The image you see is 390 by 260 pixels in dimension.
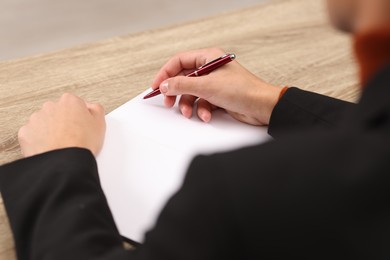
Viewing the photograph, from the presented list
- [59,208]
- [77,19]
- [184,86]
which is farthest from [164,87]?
[77,19]

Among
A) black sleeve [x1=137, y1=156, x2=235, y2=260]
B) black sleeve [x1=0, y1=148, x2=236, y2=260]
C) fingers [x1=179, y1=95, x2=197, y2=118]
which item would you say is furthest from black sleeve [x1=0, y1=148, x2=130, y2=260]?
fingers [x1=179, y1=95, x2=197, y2=118]

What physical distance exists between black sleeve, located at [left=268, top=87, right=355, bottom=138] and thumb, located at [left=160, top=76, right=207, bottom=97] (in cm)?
13

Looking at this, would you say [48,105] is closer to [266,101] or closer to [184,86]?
[184,86]

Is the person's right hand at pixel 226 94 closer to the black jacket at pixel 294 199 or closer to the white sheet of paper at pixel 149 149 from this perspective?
the white sheet of paper at pixel 149 149

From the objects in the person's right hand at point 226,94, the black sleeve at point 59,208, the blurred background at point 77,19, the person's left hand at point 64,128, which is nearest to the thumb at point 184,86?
the person's right hand at point 226,94

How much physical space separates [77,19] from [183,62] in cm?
123

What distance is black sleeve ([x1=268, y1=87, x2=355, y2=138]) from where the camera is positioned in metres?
0.85

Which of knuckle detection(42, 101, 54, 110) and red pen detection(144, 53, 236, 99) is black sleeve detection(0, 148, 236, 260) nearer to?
knuckle detection(42, 101, 54, 110)

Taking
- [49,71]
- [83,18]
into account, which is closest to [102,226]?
[49,71]

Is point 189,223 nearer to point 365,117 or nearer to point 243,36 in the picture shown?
point 365,117

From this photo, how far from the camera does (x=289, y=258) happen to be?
1.47ft

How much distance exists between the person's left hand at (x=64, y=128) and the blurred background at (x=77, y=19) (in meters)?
1.06

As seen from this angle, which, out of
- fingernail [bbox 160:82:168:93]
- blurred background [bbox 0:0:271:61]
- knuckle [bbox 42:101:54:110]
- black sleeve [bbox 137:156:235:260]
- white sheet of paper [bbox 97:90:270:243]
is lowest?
blurred background [bbox 0:0:271:61]

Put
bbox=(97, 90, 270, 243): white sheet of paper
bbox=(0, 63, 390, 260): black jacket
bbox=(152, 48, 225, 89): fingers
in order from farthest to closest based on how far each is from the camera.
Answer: bbox=(152, 48, 225, 89): fingers
bbox=(97, 90, 270, 243): white sheet of paper
bbox=(0, 63, 390, 260): black jacket
